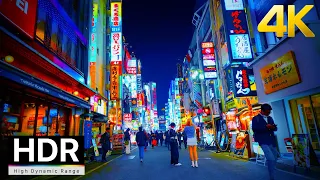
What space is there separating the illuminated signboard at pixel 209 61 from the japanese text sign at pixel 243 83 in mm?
8449

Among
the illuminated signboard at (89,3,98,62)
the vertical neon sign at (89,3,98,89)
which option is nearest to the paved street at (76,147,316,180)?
the vertical neon sign at (89,3,98,89)

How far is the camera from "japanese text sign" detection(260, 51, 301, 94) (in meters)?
9.43

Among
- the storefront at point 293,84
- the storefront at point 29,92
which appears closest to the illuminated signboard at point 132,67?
the storefront at point 29,92

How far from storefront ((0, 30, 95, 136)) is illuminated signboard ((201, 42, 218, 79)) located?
1420 centimetres

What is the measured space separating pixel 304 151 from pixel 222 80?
15447 millimetres

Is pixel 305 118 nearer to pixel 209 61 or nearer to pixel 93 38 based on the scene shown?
pixel 209 61

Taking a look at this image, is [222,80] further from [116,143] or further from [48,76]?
[48,76]

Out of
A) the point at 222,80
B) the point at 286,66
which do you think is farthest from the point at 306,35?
the point at 222,80

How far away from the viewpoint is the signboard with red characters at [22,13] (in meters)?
7.59

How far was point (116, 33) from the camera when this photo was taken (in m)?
26.6

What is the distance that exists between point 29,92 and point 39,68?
5.16 ft

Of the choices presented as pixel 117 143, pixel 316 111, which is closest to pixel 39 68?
pixel 117 143

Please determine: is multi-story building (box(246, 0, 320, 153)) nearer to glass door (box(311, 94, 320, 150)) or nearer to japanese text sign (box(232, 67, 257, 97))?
glass door (box(311, 94, 320, 150))

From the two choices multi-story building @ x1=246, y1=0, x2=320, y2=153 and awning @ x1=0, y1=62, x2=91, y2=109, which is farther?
multi-story building @ x1=246, y1=0, x2=320, y2=153
